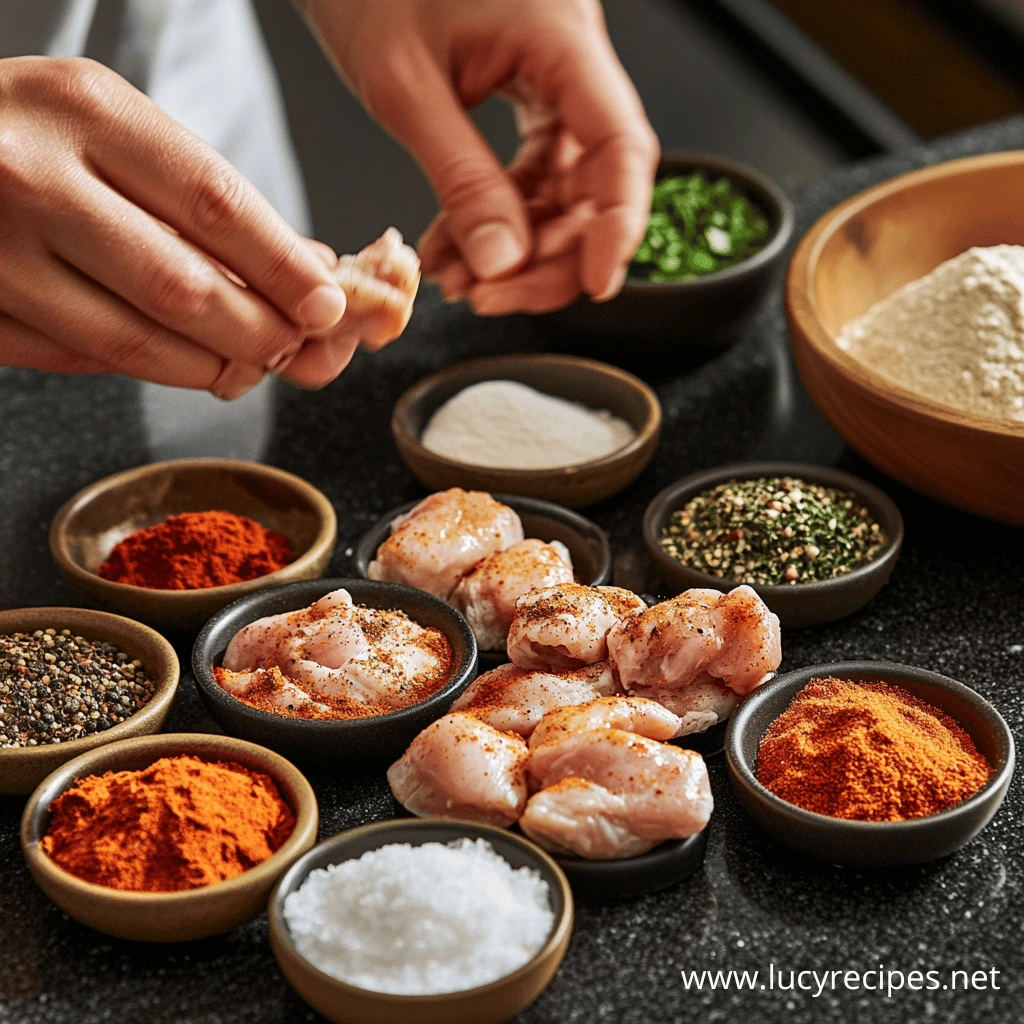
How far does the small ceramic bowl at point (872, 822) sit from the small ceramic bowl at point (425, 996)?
209mm

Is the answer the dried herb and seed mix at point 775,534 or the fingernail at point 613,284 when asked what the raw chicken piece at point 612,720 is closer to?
the dried herb and seed mix at point 775,534

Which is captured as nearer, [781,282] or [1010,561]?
[1010,561]

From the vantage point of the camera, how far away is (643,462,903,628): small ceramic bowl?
147 centimetres

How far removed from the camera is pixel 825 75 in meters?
4.00

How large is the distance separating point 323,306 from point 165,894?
0.62m

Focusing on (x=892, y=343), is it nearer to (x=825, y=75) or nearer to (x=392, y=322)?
(x=392, y=322)

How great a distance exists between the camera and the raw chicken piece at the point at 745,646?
1.30 meters

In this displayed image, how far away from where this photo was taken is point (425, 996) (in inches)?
38.4

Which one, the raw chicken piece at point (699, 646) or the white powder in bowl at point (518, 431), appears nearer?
the raw chicken piece at point (699, 646)

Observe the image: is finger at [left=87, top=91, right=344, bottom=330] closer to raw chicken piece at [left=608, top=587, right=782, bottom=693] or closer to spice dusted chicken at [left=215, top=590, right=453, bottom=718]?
spice dusted chicken at [left=215, top=590, right=453, bottom=718]

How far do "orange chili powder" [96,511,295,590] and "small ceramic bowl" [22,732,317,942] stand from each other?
36 cm

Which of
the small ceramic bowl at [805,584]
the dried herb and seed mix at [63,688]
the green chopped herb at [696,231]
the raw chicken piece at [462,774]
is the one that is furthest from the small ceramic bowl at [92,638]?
the green chopped herb at [696,231]

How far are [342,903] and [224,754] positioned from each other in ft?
0.76

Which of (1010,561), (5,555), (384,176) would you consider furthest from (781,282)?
(384,176)
